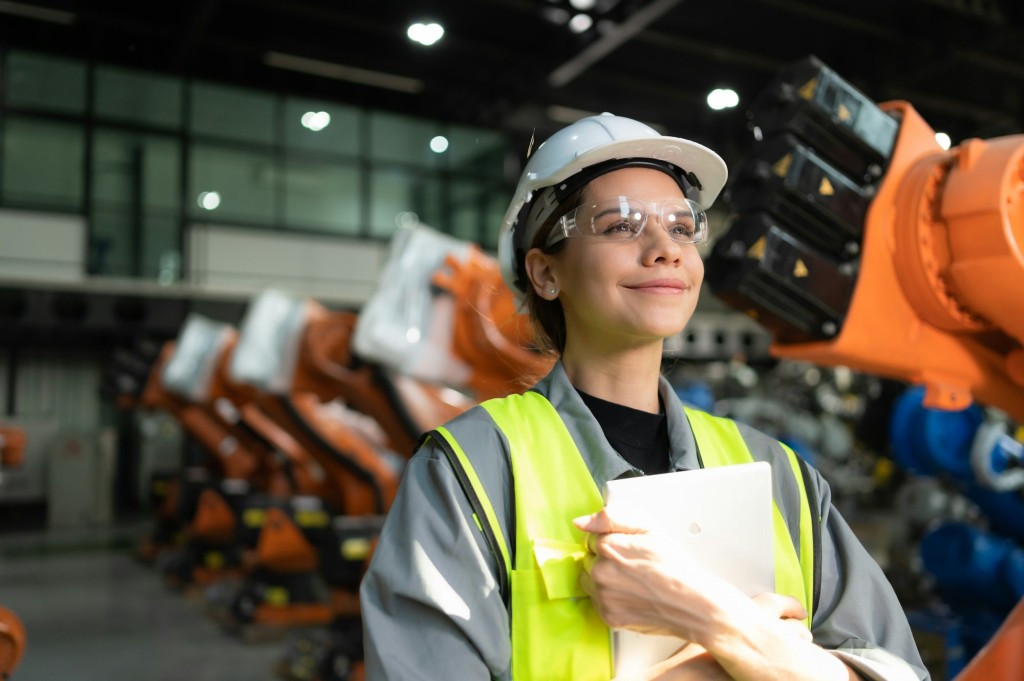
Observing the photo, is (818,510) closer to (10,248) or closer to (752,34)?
(752,34)

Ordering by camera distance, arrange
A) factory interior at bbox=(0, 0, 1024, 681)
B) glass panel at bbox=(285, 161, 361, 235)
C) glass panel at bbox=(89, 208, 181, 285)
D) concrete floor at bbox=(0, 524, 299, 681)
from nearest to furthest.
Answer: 1. factory interior at bbox=(0, 0, 1024, 681)
2. glass panel at bbox=(89, 208, 181, 285)
3. glass panel at bbox=(285, 161, 361, 235)
4. concrete floor at bbox=(0, 524, 299, 681)

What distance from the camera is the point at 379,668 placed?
1.21 metres

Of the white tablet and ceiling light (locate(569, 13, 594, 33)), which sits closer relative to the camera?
the white tablet

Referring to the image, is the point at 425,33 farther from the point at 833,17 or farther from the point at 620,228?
the point at 620,228

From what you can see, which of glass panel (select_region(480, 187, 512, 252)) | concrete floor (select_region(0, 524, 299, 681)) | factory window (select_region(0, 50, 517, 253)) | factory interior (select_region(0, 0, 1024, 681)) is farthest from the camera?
concrete floor (select_region(0, 524, 299, 681))

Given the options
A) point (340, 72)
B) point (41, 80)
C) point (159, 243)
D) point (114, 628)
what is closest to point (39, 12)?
point (41, 80)

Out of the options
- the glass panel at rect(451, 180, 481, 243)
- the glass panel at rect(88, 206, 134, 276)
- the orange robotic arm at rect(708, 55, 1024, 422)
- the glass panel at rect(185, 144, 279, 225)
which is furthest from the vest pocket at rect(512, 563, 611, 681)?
the glass panel at rect(451, 180, 481, 243)

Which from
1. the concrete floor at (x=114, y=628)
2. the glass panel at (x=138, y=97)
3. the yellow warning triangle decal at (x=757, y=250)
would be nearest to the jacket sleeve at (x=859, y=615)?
the yellow warning triangle decal at (x=757, y=250)

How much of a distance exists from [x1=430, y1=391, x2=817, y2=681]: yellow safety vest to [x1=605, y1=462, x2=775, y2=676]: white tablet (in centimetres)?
6

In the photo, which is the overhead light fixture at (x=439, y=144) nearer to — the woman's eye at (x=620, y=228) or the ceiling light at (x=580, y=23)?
the ceiling light at (x=580, y=23)

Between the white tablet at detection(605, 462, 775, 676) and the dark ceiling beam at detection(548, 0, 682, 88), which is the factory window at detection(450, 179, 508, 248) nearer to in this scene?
the dark ceiling beam at detection(548, 0, 682, 88)

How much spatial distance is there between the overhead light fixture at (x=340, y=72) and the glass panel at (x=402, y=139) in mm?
A: 135

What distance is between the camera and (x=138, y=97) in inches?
128

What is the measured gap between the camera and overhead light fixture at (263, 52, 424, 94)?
3.33m
